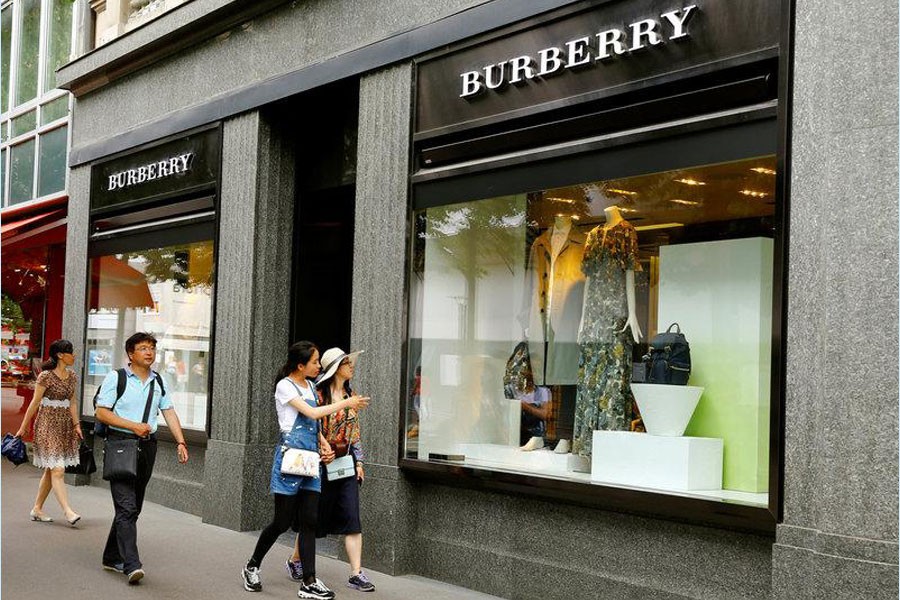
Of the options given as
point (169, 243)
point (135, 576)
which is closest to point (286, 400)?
point (135, 576)

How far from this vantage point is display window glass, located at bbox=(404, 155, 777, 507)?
684cm

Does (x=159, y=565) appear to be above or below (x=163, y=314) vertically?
below

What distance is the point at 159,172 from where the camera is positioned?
1309cm

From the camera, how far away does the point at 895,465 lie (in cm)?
535

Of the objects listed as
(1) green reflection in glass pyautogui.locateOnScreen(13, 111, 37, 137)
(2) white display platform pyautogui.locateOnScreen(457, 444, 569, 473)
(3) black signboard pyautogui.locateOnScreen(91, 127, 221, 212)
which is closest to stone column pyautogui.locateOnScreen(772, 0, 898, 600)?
(2) white display platform pyautogui.locateOnScreen(457, 444, 569, 473)

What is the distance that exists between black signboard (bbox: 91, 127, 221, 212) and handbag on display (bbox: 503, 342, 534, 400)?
481cm

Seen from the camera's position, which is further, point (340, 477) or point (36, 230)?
point (36, 230)

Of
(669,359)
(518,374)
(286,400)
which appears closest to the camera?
(669,359)

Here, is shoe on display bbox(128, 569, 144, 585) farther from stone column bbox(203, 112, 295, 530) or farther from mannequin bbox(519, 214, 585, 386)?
mannequin bbox(519, 214, 585, 386)

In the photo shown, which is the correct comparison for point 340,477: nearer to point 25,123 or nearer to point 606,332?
point 606,332

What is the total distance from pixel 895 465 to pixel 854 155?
1.62m

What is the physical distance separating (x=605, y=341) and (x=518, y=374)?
1044 millimetres

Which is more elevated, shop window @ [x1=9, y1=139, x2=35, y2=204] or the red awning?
shop window @ [x1=9, y1=139, x2=35, y2=204]

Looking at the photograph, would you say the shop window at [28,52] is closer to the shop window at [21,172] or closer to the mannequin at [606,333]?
the shop window at [21,172]
